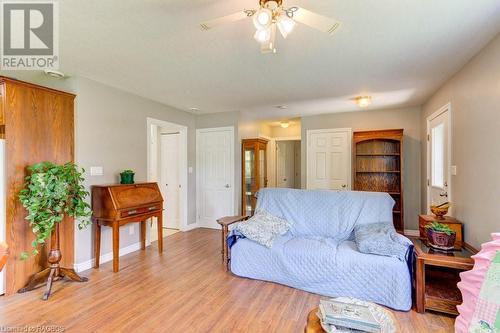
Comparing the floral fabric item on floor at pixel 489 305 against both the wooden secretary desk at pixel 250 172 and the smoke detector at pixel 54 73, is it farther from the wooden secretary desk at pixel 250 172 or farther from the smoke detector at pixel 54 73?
the smoke detector at pixel 54 73

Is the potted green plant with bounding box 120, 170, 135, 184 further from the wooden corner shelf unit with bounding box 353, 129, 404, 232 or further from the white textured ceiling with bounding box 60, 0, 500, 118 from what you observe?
the wooden corner shelf unit with bounding box 353, 129, 404, 232

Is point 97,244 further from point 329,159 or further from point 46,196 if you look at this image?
point 329,159

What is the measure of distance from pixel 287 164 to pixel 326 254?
15.8 ft

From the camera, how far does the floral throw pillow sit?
2803 mm

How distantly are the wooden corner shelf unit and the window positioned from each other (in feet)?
1.93

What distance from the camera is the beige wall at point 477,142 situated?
2.18 m

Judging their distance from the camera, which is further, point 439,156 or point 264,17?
point 439,156

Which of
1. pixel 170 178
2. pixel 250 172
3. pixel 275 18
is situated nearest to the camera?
pixel 275 18

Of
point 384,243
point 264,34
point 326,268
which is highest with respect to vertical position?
point 264,34

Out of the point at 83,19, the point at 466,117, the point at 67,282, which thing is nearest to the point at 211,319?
the point at 67,282

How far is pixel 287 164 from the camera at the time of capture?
720 centimetres

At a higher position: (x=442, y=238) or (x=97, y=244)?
(x=442, y=238)

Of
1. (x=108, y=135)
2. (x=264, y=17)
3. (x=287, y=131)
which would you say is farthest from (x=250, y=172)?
(x=264, y=17)

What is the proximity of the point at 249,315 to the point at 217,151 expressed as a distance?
135 inches
